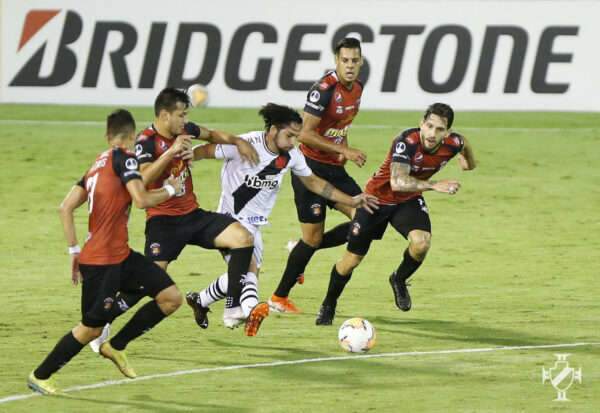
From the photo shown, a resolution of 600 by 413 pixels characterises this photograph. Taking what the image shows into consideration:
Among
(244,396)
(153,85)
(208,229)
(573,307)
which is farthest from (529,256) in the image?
(153,85)

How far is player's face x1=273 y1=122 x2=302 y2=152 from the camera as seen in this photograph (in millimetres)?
12781

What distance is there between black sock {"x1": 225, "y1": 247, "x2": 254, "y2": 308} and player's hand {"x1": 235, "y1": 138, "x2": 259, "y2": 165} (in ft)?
2.65

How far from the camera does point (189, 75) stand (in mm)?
30406

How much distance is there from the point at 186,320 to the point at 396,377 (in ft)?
11.1

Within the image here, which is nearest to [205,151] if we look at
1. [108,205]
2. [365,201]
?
[365,201]

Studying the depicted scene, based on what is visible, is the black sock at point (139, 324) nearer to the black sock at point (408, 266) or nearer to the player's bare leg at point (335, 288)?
the player's bare leg at point (335, 288)

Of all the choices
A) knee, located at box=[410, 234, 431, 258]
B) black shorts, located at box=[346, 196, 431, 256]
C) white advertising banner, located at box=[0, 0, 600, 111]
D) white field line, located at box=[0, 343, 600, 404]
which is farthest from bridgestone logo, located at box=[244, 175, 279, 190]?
white advertising banner, located at box=[0, 0, 600, 111]

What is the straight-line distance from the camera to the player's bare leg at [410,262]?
43.8ft

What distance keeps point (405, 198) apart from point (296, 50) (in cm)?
1677

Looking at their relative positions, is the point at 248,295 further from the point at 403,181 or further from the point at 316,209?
the point at 316,209

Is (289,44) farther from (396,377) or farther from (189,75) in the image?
(396,377)

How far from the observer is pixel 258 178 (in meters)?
12.9

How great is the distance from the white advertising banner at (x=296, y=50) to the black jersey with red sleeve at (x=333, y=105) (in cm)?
1533

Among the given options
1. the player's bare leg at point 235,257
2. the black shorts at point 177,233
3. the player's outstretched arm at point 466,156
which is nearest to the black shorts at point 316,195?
the player's outstretched arm at point 466,156
